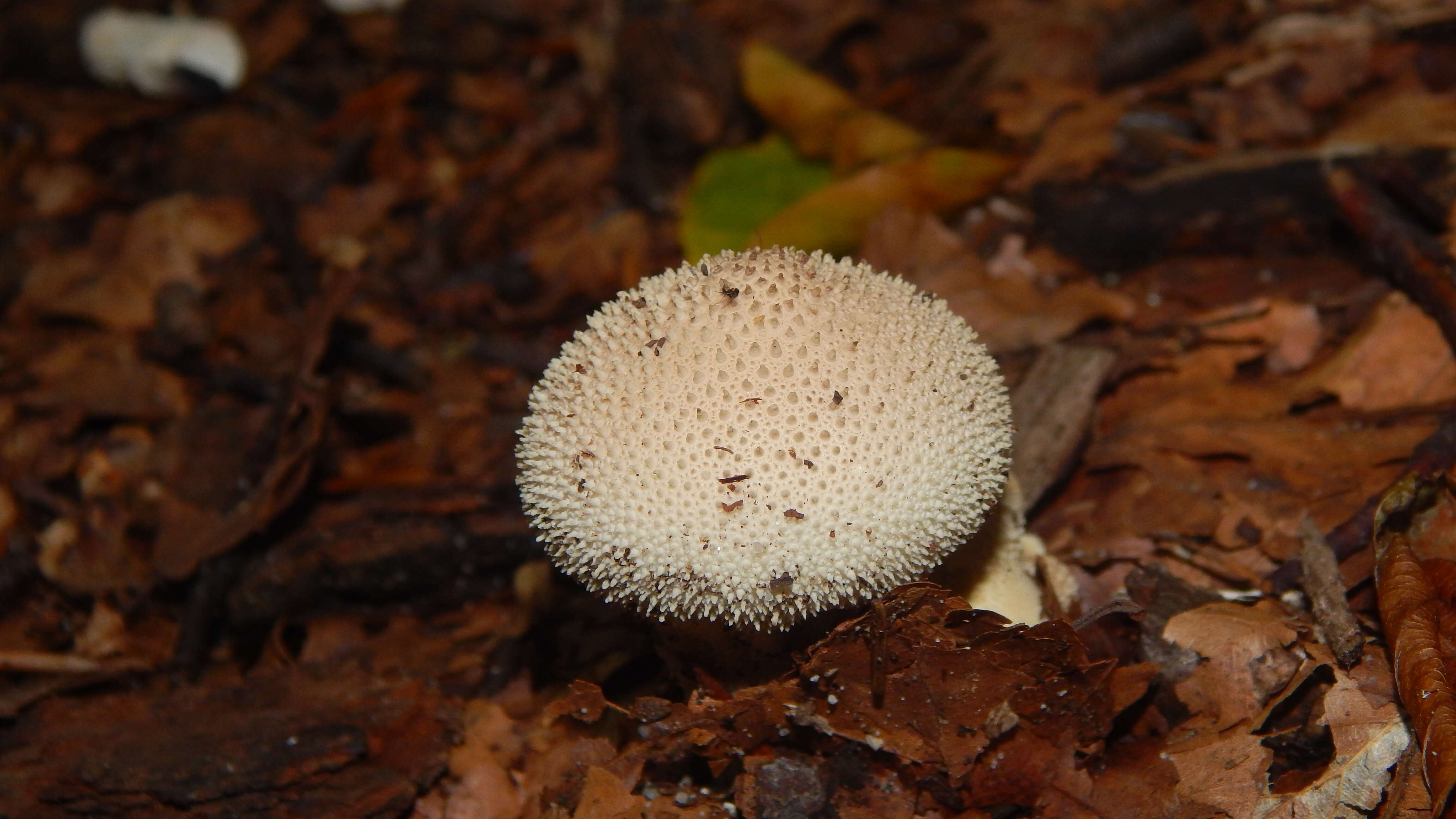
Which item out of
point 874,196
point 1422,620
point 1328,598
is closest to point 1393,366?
point 1328,598

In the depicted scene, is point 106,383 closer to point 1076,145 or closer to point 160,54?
point 160,54

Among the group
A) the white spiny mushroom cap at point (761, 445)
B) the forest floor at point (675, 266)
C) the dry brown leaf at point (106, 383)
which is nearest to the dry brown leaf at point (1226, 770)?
the forest floor at point (675, 266)

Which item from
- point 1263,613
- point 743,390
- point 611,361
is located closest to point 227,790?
point 611,361

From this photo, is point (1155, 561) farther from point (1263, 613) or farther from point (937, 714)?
point (937, 714)

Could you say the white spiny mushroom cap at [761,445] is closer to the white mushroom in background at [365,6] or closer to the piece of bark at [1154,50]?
the piece of bark at [1154,50]

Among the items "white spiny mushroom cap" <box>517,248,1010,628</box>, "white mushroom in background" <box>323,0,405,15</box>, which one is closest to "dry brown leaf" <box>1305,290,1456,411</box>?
"white spiny mushroom cap" <box>517,248,1010,628</box>

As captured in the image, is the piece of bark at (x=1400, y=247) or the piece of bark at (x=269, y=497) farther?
the piece of bark at (x=269, y=497)
